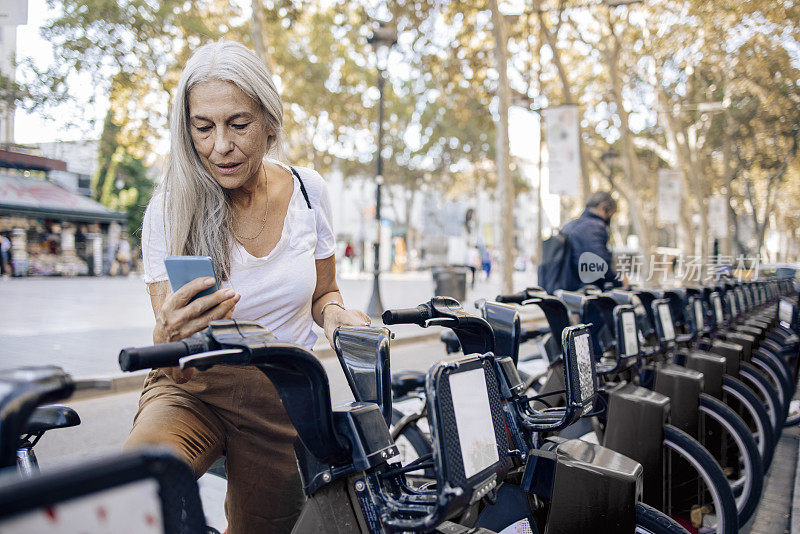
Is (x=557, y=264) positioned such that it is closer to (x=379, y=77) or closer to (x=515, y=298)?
(x=515, y=298)

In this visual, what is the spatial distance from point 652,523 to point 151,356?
146 centimetres

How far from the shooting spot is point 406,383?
3100mm

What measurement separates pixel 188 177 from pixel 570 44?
17845mm

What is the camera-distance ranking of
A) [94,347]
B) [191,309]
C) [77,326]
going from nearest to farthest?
[191,309], [94,347], [77,326]

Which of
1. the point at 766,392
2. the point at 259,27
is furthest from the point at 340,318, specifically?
the point at 259,27

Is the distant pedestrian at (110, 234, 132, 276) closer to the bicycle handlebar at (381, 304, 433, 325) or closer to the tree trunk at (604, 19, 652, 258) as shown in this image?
the tree trunk at (604, 19, 652, 258)

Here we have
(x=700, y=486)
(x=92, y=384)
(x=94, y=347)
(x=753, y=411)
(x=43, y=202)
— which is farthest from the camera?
(x=43, y=202)

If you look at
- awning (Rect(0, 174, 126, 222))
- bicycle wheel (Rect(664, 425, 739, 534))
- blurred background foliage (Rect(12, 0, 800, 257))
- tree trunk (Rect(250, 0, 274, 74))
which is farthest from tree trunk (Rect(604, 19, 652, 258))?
bicycle wheel (Rect(664, 425, 739, 534))

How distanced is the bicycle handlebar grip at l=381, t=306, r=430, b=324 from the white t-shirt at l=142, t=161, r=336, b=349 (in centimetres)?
31

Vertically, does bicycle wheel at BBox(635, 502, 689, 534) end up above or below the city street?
above

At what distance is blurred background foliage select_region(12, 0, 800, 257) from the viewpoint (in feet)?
38.2

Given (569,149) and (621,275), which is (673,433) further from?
(569,149)

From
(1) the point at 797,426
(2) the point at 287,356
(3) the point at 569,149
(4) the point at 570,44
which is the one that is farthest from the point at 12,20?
(4) the point at 570,44

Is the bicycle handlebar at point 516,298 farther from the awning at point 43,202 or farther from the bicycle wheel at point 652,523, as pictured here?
the awning at point 43,202
